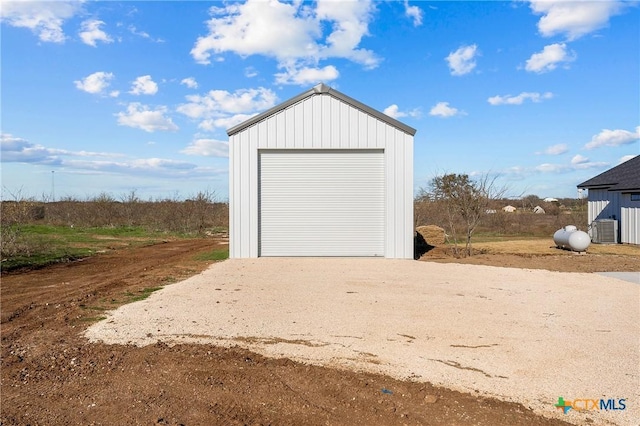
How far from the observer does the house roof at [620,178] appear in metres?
18.9

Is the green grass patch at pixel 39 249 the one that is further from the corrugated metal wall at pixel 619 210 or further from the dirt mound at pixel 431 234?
the corrugated metal wall at pixel 619 210

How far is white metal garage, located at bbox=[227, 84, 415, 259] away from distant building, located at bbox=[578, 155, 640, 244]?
12.1 metres

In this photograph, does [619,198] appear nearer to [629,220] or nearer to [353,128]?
[629,220]

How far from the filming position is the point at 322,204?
1352cm

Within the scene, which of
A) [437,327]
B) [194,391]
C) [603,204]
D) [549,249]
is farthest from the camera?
[603,204]

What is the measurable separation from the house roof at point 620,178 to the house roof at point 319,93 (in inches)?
479

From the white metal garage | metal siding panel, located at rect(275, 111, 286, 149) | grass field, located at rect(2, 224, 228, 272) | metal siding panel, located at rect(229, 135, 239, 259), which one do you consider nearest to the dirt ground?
metal siding panel, located at rect(229, 135, 239, 259)

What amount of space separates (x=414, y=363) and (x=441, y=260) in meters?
9.30

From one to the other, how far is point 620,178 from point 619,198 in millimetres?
1356

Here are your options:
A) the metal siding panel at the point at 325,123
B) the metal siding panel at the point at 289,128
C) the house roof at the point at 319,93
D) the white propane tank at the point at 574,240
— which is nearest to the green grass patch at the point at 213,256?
the house roof at the point at 319,93

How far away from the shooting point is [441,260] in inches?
526

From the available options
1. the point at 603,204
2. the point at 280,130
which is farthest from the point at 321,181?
the point at 603,204

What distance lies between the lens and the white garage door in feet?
44.1

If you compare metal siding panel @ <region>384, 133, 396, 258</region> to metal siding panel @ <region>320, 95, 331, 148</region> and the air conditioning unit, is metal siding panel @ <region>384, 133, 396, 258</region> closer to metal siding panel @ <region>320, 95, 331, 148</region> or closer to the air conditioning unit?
metal siding panel @ <region>320, 95, 331, 148</region>
